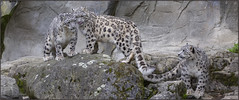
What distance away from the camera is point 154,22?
11461mm

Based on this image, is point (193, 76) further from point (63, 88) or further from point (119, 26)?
point (63, 88)

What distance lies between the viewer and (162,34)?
37.3 ft

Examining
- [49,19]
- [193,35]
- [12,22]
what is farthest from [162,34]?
[12,22]

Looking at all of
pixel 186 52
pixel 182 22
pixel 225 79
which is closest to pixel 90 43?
pixel 186 52

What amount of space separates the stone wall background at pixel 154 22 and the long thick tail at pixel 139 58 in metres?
3.57

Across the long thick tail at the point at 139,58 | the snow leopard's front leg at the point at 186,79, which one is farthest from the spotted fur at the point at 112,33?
the snow leopard's front leg at the point at 186,79

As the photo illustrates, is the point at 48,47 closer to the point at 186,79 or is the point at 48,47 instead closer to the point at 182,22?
the point at 186,79

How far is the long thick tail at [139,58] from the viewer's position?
21.3 ft

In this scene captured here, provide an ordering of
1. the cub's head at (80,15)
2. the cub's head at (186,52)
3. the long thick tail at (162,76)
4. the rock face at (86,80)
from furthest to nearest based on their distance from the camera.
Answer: the cub's head at (186,52) → the cub's head at (80,15) → the long thick tail at (162,76) → the rock face at (86,80)

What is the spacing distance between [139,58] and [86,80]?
4.32ft

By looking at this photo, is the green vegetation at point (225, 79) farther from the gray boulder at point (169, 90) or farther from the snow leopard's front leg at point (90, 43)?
the snow leopard's front leg at point (90, 43)

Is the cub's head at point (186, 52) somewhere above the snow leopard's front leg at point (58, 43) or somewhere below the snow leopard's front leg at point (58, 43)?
below

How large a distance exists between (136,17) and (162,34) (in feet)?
3.39

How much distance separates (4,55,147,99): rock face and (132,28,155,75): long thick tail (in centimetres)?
30
